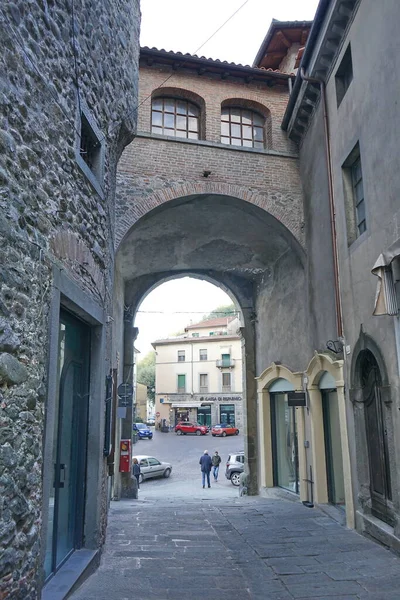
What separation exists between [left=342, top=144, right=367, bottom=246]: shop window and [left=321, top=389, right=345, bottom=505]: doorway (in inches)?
124

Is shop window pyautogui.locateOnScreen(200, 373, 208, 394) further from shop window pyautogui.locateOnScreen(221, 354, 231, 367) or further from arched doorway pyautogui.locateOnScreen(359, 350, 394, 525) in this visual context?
arched doorway pyautogui.locateOnScreen(359, 350, 394, 525)

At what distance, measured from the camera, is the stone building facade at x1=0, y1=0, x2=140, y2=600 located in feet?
10.8

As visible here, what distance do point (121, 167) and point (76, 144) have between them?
18.2 feet

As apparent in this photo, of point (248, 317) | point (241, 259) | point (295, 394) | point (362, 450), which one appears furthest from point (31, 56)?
point (248, 317)

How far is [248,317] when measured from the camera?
15.8 meters

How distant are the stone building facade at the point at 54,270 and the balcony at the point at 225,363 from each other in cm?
3842

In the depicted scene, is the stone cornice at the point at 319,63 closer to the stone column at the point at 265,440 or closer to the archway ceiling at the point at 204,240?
the archway ceiling at the point at 204,240

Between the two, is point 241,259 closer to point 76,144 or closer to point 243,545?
point 243,545

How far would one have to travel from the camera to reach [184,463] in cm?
2623

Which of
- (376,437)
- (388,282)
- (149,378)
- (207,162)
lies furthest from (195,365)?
(388,282)

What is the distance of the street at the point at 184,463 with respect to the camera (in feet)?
54.5

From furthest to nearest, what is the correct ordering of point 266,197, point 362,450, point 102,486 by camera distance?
point 266,197 → point 362,450 → point 102,486

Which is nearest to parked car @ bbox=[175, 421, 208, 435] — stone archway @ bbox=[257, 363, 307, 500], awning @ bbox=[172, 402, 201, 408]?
awning @ bbox=[172, 402, 201, 408]

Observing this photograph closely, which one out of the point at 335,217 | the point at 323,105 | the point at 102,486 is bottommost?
the point at 102,486
